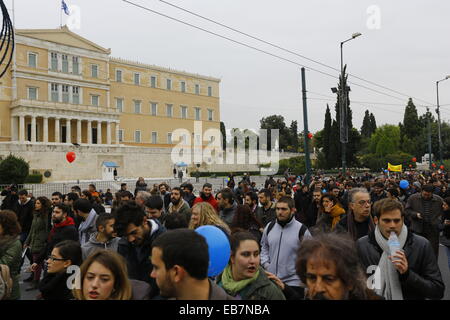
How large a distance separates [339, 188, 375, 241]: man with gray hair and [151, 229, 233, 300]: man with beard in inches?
119

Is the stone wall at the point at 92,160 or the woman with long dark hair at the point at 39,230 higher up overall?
the stone wall at the point at 92,160

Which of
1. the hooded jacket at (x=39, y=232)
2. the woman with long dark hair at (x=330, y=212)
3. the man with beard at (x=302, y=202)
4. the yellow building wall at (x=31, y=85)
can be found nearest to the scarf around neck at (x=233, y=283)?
the woman with long dark hair at (x=330, y=212)

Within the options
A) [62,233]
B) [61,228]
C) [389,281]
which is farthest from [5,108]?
[389,281]

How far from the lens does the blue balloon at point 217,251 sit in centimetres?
269

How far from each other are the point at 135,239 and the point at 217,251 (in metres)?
1.17

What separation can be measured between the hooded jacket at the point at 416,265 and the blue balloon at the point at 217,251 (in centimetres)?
124

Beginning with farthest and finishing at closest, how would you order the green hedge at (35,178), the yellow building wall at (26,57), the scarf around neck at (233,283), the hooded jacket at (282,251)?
the yellow building wall at (26,57) < the green hedge at (35,178) < the hooded jacket at (282,251) < the scarf around neck at (233,283)

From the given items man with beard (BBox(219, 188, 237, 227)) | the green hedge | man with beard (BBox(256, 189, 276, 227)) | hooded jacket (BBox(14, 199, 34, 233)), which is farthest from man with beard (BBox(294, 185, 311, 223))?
the green hedge

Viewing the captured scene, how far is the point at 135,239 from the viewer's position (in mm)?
3584

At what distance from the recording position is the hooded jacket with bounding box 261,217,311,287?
13.4 ft

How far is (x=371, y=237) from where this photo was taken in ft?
11.0

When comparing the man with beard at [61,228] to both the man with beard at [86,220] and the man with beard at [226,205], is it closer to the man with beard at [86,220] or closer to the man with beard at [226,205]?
the man with beard at [86,220]

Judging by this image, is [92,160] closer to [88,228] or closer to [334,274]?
[88,228]
